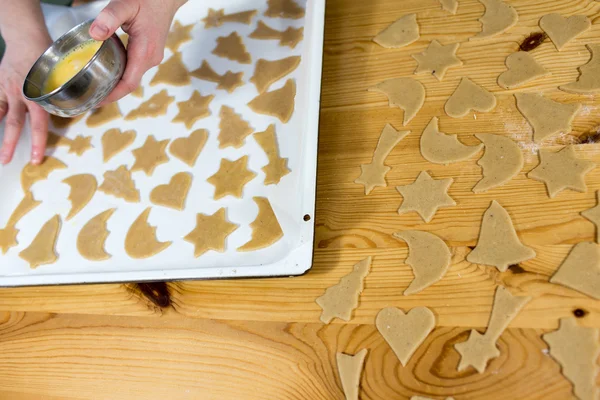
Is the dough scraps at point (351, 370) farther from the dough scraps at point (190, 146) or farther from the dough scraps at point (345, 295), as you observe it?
the dough scraps at point (190, 146)

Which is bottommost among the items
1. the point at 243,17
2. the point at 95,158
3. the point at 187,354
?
the point at 187,354

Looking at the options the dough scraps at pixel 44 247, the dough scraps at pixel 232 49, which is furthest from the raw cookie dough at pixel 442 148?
the dough scraps at pixel 44 247

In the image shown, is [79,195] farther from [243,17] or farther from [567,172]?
[567,172]

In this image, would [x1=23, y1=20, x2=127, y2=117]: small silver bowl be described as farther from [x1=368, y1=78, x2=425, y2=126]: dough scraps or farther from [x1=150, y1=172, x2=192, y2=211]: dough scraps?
[x1=368, y1=78, x2=425, y2=126]: dough scraps

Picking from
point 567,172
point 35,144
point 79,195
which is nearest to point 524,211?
point 567,172

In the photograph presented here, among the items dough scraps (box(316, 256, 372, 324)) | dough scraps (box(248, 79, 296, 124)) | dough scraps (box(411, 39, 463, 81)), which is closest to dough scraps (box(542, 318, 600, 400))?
dough scraps (box(316, 256, 372, 324))

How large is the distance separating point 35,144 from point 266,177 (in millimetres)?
543

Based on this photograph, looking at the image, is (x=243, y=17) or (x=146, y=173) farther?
(x=243, y=17)

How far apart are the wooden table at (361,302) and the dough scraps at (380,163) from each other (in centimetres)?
1

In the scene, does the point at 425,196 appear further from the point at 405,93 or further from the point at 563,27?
the point at 563,27

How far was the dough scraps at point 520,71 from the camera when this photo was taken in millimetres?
801

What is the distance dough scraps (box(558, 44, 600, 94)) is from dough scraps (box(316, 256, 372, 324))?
44cm

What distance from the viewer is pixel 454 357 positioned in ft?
2.09

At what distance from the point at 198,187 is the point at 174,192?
0.05 metres
